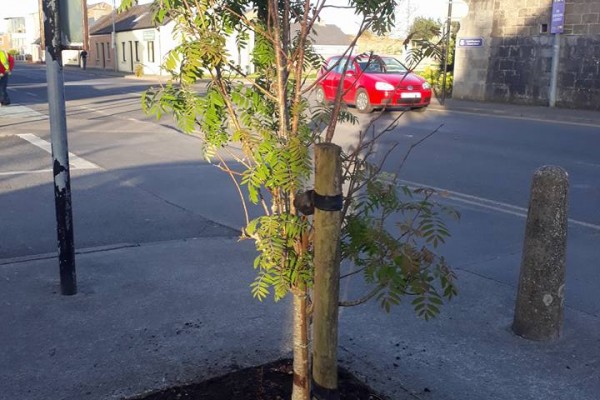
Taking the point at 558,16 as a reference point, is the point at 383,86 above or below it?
below

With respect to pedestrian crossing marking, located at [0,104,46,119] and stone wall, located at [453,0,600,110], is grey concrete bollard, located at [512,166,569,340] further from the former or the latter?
stone wall, located at [453,0,600,110]

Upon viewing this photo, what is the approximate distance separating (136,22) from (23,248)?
5608 cm

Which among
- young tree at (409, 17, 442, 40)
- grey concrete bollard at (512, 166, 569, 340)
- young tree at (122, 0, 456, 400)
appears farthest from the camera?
grey concrete bollard at (512, 166, 569, 340)

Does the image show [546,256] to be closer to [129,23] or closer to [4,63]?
[4,63]

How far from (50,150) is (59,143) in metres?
8.57

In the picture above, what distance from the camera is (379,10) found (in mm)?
2949

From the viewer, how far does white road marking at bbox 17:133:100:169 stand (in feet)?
35.4

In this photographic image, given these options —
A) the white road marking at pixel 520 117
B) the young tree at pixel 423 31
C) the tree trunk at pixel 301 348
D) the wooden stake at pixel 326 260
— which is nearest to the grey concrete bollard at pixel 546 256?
the young tree at pixel 423 31

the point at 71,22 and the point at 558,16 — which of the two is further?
the point at 558,16

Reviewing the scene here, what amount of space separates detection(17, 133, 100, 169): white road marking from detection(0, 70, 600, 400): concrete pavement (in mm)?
5276

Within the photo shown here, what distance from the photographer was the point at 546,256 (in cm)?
421

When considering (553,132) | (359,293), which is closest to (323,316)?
(359,293)

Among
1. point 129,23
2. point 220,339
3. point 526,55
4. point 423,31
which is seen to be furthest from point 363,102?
point 129,23

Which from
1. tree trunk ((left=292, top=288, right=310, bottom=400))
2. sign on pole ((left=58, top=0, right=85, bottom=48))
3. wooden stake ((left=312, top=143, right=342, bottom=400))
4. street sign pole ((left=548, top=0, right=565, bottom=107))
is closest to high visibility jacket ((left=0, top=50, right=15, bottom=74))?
street sign pole ((left=548, top=0, right=565, bottom=107))
